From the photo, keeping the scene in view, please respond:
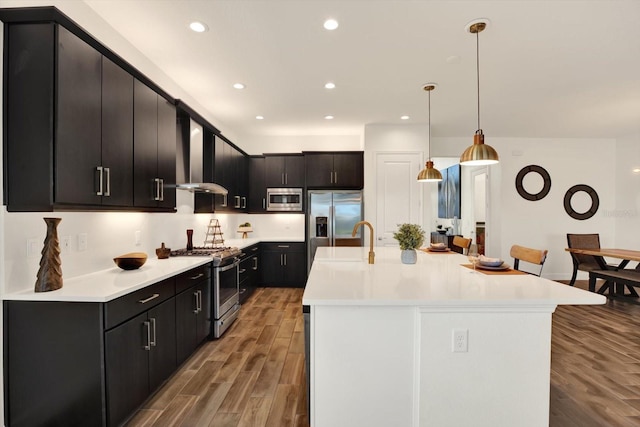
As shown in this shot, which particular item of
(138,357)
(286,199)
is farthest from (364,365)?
(286,199)

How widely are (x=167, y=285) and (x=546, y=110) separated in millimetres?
5231

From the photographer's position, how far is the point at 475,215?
6789mm

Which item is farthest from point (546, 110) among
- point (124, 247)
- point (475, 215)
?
point (124, 247)

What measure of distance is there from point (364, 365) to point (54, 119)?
2.18 metres

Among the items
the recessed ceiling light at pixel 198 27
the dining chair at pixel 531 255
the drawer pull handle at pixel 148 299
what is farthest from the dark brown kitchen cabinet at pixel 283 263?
the recessed ceiling light at pixel 198 27

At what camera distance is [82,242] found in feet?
7.25

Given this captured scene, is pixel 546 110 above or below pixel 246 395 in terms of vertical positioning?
above

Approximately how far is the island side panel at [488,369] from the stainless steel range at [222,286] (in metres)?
2.24

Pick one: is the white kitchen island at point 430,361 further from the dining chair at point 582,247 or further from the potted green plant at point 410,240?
the dining chair at point 582,247

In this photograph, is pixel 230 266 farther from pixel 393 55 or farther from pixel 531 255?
pixel 531 255

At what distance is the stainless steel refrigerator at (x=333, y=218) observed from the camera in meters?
5.09

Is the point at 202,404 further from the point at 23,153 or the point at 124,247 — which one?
the point at 23,153

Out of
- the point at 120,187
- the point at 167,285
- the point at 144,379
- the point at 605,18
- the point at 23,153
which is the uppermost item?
the point at 605,18

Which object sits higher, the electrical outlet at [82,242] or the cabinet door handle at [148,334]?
the electrical outlet at [82,242]
